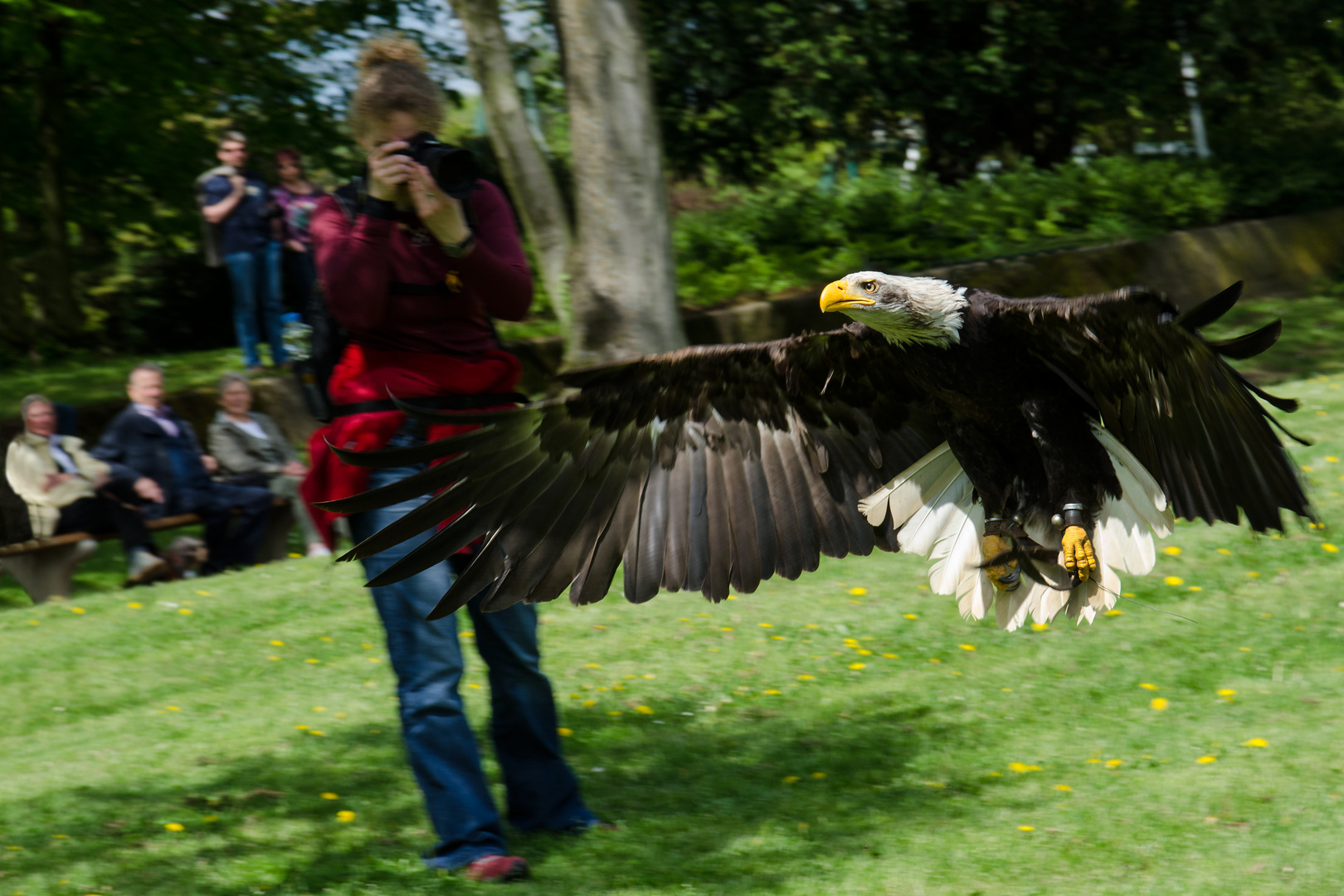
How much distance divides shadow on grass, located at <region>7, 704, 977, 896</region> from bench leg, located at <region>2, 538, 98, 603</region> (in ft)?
10.6

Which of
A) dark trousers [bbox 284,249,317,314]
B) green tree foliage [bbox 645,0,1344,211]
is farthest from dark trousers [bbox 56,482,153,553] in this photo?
green tree foliage [bbox 645,0,1344,211]

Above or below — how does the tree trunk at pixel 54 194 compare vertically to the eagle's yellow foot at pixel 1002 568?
above

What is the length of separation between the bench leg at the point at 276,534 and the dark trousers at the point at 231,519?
0.34ft

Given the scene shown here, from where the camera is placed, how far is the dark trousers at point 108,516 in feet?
24.9

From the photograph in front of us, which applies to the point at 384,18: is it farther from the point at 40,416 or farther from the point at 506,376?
the point at 506,376

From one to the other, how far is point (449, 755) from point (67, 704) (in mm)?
2999

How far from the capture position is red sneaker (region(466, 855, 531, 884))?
368 centimetres

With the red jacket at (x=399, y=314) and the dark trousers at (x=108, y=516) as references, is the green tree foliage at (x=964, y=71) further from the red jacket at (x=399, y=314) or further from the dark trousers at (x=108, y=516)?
the red jacket at (x=399, y=314)

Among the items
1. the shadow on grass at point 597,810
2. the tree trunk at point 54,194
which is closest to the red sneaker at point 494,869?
the shadow on grass at point 597,810

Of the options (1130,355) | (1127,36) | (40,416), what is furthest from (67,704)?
(1127,36)

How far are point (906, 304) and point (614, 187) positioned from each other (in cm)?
530

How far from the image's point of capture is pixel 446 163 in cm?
328

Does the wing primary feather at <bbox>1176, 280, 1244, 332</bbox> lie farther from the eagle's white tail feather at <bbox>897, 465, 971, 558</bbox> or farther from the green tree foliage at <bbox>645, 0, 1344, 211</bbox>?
the green tree foliage at <bbox>645, 0, 1344, 211</bbox>

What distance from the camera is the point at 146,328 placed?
575 inches
